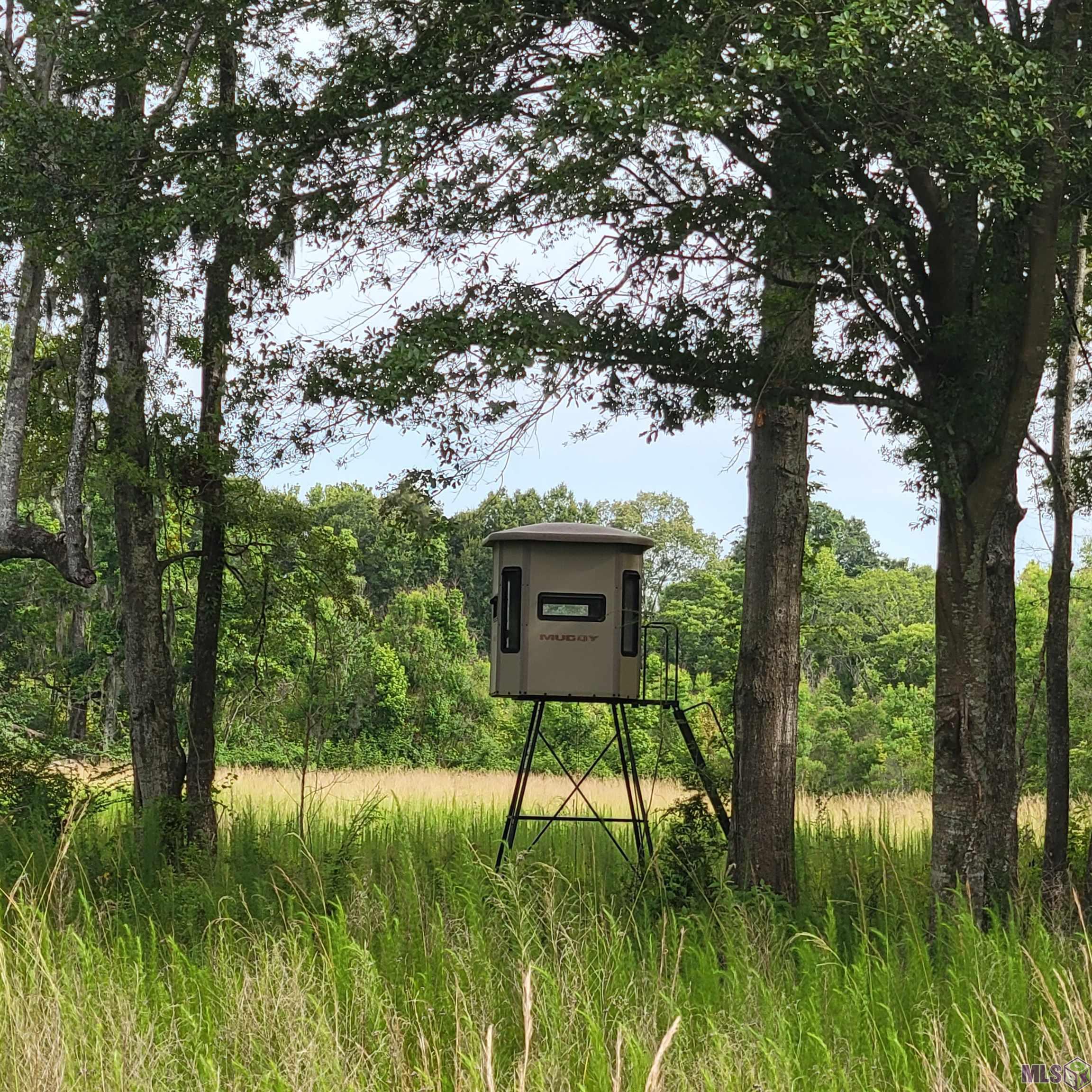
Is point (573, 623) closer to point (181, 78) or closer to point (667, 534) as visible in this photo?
point (181, 78)

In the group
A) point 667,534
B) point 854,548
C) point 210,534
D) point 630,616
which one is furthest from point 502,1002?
point 854,548

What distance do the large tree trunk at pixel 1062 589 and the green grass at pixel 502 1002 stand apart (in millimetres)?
4073

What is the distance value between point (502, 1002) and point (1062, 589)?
25.2 ft

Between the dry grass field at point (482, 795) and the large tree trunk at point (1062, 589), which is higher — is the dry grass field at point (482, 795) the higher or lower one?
the lower one

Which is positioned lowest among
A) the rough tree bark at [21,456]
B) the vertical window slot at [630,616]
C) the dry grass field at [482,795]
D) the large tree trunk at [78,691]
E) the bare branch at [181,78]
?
the dry grass field at [482,795]

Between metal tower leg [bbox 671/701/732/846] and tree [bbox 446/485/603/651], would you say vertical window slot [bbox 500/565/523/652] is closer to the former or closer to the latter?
metal tower leg [bbox 671/701/732/846]

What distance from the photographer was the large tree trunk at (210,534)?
1052 centimetres

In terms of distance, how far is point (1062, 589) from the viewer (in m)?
A: 10.5

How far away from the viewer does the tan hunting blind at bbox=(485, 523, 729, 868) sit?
973 centimetres

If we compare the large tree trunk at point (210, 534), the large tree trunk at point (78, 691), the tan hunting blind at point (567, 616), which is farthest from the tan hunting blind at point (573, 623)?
the large tree trunk at point (78, 691)

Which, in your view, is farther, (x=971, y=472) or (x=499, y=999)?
(x=971, y=472)

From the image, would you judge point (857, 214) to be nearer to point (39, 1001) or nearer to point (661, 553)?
point (39, 1001)

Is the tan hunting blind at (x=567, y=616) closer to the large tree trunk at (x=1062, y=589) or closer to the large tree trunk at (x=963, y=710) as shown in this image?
the large tree trunk at (x=963, y=710)

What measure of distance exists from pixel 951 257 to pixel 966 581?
6.67 ft
